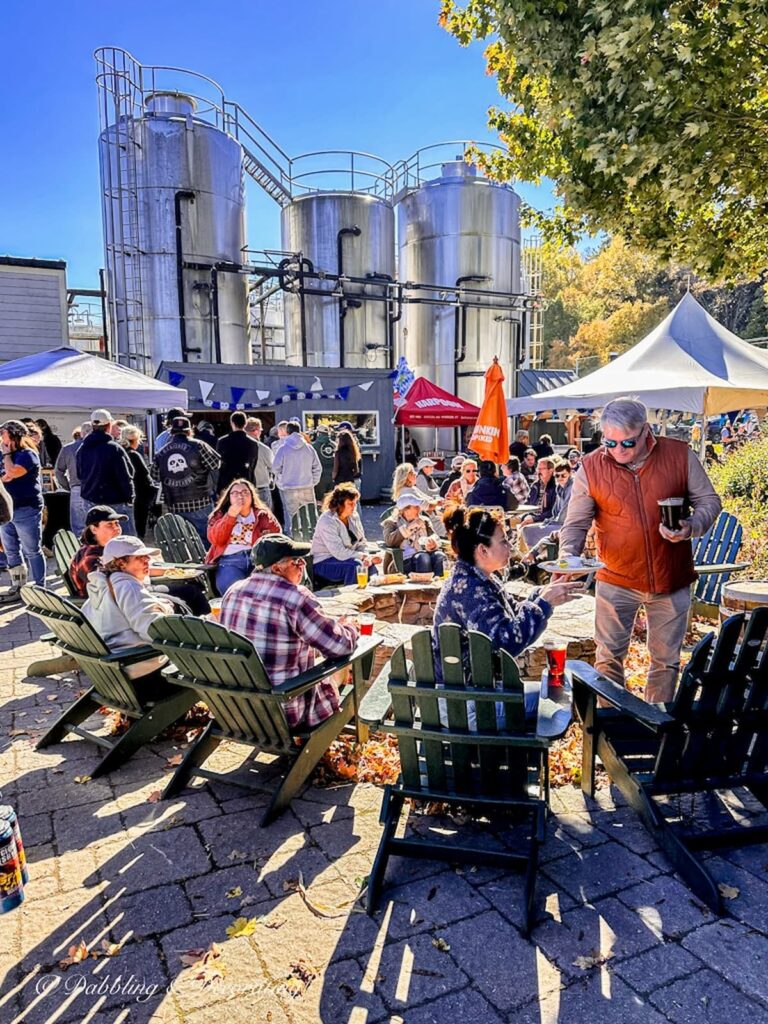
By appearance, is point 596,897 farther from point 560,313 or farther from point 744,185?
point 560,313

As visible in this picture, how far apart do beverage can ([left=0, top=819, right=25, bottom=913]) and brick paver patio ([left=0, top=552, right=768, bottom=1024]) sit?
48 centimetres

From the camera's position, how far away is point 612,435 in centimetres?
347

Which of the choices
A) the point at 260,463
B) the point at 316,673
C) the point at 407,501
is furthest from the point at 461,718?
the point at 260,463

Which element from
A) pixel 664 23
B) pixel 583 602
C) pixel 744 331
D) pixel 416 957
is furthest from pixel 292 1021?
pixel 744 331

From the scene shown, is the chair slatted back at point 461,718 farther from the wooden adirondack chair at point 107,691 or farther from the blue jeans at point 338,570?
the blue jeans at point 338,570

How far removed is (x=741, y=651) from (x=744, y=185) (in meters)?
3.08

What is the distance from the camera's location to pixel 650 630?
144 inches

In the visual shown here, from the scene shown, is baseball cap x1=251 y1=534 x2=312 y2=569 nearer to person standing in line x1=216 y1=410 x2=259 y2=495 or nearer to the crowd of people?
the crowd of people

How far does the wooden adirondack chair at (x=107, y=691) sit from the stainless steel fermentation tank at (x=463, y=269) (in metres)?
17.4

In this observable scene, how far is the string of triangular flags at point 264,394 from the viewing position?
13328mm

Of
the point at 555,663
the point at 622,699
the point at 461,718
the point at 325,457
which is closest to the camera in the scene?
the point at 461,718

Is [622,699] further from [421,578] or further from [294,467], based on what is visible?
[294,467]

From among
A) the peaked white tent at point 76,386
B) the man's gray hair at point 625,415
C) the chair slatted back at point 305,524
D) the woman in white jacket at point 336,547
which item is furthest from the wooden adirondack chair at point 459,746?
the peaked white tent at point 76,386

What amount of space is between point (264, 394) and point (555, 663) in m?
11.7
